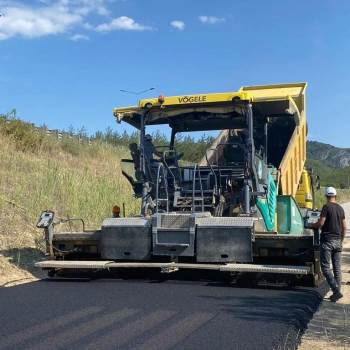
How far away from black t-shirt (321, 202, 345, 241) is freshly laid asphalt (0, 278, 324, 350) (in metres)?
0.78

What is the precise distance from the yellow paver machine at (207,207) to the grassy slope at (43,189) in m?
1.78

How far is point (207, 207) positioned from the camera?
25.8ft

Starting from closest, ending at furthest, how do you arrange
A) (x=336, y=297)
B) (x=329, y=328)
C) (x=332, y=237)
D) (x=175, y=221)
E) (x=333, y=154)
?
1. (x=329, y=328)
2. (x=336, y=297)
3. (x=332, y=237)
4. (x=175, y=221)
5. (x=333, y=154)

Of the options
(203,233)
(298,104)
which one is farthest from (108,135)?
(203,233)

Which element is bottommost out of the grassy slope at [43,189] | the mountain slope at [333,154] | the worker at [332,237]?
the worker at [332,237]

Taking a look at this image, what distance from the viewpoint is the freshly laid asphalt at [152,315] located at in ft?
15.1

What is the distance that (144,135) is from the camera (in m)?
8.15

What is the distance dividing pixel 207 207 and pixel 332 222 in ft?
5.81

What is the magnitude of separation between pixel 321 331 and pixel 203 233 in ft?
8.12

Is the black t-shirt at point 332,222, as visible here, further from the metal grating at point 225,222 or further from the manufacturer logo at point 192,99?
the manufacturer logo at point 192,99

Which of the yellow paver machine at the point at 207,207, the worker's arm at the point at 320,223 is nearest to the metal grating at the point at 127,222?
the yellow paver machine at the point at 207,207

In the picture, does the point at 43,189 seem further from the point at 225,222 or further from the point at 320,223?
the point at 320,223

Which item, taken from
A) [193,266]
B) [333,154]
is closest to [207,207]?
[193,266]

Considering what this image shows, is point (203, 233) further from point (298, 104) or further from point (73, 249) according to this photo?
point (298, 104)
